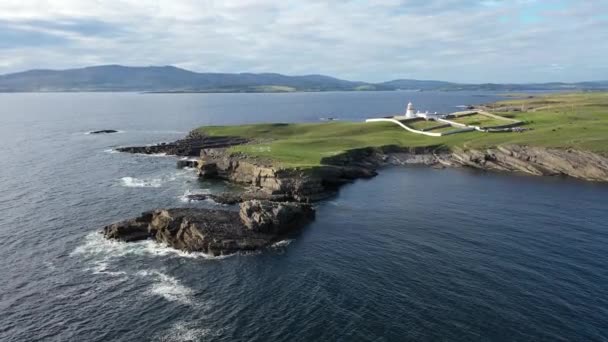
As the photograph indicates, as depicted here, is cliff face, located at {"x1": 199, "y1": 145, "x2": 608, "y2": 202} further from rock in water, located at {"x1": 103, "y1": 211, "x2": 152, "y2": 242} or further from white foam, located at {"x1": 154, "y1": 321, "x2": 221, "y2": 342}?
white foam, located at {"x1": 154, "y1": 321, "x2": 221, "y2": 342}

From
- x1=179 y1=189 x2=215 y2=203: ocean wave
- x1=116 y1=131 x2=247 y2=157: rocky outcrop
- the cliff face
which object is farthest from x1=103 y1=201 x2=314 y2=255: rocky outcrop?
x1=116 y1=131 x2=247 y2=157: rocky outcrop

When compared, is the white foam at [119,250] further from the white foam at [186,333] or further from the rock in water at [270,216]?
the white foam at [186,333]

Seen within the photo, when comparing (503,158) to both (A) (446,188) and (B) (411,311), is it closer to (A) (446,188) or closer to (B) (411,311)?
(A) (446,188)

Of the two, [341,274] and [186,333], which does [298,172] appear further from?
[186,333]

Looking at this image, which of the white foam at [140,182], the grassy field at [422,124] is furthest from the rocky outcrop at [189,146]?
the grassy field at [422,124]

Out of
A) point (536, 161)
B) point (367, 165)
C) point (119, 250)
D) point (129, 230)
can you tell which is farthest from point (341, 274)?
point (536, 161)

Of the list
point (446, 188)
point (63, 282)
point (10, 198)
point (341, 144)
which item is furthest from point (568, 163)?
point (10, 198)
